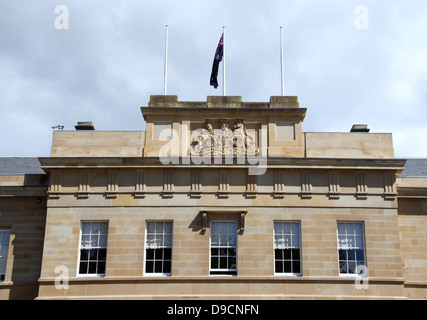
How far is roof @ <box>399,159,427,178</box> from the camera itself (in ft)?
71.4

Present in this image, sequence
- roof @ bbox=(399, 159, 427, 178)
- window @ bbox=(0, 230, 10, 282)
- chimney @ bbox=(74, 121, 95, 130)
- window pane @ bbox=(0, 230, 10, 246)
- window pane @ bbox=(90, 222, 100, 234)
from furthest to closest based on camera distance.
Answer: roof @ bbox=(399, 159, 427, 178) < chimney @ bbox=(74, 121, 95, 130) < window pane @ bbox=(0, 230, 10, 246) < window @ bbox=(0, 230, 10, 282) < window pane @ bbox=(90, 222, 100, 234)

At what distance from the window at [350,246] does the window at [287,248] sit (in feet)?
5.19

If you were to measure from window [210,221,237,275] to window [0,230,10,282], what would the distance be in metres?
8.26

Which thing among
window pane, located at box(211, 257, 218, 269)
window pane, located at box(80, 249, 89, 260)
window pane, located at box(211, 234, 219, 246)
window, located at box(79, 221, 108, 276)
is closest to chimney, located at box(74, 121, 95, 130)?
window, located at box(79, 221, 108, 276)

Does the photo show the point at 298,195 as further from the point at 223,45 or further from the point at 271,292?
the point at 223,45

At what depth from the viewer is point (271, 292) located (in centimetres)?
1759

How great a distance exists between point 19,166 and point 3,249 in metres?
4.84

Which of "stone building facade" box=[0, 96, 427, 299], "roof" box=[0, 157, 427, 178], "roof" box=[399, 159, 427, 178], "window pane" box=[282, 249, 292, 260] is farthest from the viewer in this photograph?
"roof" box=[0, 157, 427, 178]

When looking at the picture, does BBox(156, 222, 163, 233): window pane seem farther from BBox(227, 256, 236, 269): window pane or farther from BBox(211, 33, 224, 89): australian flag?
BBox(211, 33, 224, 89): australian flag

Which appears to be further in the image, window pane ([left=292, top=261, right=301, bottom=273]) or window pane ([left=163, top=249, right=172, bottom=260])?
window pane ([left=163, top=249, right=172, bottom=260])

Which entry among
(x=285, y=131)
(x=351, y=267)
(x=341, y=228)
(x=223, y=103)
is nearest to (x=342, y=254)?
(x=351, y=267)

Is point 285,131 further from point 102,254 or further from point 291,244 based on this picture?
point 102,254

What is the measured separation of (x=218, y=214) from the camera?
18.3 m
